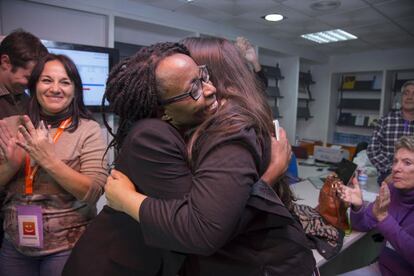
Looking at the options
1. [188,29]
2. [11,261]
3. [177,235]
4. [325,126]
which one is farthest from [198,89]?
[325,126]

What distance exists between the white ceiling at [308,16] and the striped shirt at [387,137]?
1190 millimetres

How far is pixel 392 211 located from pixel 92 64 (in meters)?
2.60

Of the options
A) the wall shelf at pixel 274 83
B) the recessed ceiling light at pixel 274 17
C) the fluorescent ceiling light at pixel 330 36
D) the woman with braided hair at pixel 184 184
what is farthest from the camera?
the wall shelf at pixel 274 83

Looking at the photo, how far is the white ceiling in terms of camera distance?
10.3 feet

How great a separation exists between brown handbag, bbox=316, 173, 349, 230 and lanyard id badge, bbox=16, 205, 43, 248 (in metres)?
1.35

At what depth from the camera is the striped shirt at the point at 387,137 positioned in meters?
2.80

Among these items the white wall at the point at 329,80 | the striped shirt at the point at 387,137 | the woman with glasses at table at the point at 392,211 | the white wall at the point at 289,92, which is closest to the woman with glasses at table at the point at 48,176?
the woman with glasses at table at the point at 392,211

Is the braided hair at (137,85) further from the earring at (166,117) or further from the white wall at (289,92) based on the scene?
the white wall at (289,92)

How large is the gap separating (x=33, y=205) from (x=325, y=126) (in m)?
5.96

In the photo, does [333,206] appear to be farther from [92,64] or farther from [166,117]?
[92,64]

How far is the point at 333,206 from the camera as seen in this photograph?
5.44ft

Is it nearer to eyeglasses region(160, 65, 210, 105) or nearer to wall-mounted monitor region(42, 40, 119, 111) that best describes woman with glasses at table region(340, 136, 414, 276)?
eyeglasses region(160, 65, 210, 105)

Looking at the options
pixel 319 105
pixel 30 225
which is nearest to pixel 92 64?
pixel 30 225

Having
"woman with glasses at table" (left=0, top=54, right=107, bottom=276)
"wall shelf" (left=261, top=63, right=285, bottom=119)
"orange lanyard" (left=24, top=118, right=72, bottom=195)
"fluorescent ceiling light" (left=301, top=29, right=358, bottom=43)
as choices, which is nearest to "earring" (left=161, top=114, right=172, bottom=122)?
"woman with glasses at table" (left=0, top=54, right=107, bottom=276)
